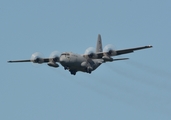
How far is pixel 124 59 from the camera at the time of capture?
62.7m

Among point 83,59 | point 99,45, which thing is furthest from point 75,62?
point 99,45

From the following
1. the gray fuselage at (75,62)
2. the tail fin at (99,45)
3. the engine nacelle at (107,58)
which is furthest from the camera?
the tail fin at (99,45)

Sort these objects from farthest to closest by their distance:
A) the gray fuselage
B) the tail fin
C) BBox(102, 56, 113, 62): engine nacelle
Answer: the tail fin < BBox(102, 56, 113, 62): engine nacelle < the gray fuselage

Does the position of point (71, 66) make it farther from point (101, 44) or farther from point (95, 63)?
point (101, 44)

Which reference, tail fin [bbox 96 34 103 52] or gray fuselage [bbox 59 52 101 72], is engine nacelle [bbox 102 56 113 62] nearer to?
gray fuselage [bbox 59 52 101 72]

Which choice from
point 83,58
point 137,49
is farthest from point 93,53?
point 137,49

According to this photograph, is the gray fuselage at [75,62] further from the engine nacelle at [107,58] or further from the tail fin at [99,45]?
the tail fin at [99,45]

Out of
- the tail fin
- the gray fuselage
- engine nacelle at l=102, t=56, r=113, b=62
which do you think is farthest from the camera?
the tail fin

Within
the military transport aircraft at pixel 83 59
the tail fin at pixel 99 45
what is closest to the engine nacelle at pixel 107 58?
the military transport aircraft at pixel 83 59

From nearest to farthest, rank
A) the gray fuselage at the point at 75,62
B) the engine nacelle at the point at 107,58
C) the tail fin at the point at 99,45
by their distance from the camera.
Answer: the gray fuselage at the point at 75,62
the engine nacelle at the point at 107,58
the tail fin at the point at 99,45

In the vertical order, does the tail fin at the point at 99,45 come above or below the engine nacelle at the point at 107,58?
above

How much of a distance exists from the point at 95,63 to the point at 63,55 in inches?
173

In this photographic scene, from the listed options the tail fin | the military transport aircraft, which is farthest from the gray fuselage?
the tail fin

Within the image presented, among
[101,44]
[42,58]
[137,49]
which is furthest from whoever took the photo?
[101,44]
